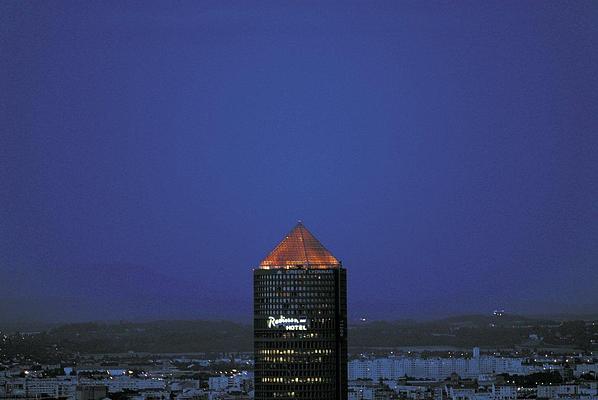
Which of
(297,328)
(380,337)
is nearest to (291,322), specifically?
(297,328)

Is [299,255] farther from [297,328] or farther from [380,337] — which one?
[380,337]

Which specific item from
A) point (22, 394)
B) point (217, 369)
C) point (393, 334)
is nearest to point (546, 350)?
point (393, 334)

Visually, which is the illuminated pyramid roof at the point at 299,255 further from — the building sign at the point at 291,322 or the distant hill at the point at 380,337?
the distant hill at the point at 380,337

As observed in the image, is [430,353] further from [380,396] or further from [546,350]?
[380,396]

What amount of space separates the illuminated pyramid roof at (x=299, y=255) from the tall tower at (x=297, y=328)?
0.04 meters

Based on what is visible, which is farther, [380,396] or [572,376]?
[572,376]

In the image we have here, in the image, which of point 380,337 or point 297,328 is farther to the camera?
point 380,337

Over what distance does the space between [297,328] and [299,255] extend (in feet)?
9.34

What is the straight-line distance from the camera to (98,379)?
569 feet

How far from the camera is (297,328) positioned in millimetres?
84688

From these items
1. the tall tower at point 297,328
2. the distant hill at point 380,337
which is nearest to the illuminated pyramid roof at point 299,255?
the tall tower at point 297,328

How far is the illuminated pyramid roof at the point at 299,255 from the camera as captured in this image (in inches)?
3356

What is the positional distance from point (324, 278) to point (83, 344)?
11256cm

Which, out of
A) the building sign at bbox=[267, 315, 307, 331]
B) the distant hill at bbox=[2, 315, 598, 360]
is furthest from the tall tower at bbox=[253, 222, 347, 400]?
the distant hill at bbox=[2, 315, 598, 360]
